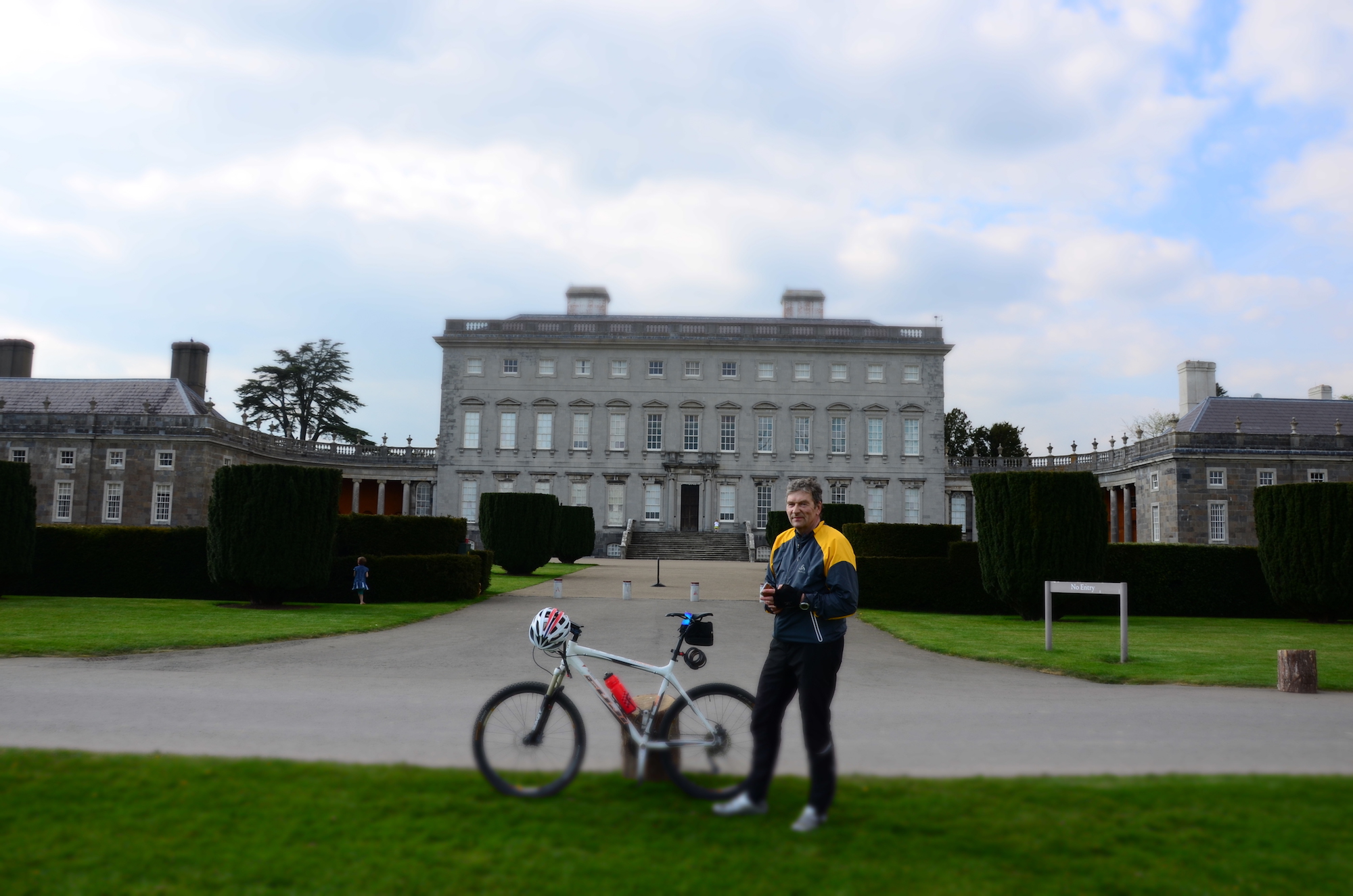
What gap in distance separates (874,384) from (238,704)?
47856 millimetres

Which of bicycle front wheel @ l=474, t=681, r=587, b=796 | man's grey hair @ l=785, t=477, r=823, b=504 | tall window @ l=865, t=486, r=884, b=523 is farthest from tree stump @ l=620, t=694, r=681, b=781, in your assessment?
tall window @ l=865, t=486, r=884, b=523

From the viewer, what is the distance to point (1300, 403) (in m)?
44.5

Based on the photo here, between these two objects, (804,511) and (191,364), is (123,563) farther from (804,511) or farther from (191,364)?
(191,364)

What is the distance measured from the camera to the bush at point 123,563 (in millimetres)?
20484

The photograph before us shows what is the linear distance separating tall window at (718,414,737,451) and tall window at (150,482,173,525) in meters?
27.4

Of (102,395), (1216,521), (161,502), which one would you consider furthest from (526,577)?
(102,395)

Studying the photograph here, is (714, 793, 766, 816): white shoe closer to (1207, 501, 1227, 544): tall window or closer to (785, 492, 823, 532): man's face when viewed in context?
(785, 492, 823, 532): man's face

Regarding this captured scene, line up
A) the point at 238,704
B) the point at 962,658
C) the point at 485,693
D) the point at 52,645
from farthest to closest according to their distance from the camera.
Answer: the point at 962,658 < the point at 52,645 < the point at 485,693 < the point at 238,704

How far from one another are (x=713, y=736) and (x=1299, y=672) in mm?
7567

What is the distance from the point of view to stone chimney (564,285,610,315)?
194 ft

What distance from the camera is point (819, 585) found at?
5.03 metres

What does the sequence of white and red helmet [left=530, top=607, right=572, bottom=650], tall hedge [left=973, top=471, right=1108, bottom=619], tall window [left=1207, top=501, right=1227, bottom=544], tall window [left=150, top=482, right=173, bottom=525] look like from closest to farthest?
white and red helmet [left=530, top=607, right=572, bottom=650]
tall hedge [left=973, top=471, right=1108, bottom=619]
tall window [left=1207, top=501, right=1227, bottom=544]
tall window [left=150, top=482, right=173, bottom=525]

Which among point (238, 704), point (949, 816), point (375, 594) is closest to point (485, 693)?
point (238, 704)

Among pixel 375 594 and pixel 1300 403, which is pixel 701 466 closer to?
pixel 1300 403
